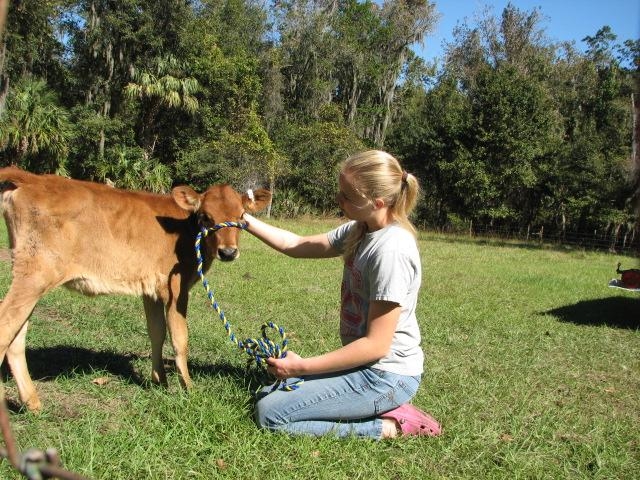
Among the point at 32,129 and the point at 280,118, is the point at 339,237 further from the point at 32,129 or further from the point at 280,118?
the point at 280,118

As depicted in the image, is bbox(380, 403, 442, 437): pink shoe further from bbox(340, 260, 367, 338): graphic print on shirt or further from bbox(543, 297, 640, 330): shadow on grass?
bbox(543, 297, 640, 330): shadow on grass

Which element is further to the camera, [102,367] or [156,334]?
[102,367]

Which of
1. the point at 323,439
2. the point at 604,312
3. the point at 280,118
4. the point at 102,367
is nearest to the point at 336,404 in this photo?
the point at 323,439

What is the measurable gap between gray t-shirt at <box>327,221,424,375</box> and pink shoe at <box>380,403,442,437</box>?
285 mm

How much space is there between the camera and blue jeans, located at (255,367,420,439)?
4023mm

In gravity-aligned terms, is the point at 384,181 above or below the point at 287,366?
above

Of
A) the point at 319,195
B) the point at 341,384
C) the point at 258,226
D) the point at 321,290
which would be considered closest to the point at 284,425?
the point at 341,384

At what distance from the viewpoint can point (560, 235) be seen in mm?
31953

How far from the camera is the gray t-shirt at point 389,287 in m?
3.85

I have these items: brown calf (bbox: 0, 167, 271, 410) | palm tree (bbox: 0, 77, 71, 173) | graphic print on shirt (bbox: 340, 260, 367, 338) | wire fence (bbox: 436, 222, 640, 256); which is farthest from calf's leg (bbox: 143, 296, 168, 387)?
wire fence (bbox: 436, 222, 640, 256)

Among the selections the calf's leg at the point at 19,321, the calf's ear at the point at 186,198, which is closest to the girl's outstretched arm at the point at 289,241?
the calf's ear at the point at 186,198

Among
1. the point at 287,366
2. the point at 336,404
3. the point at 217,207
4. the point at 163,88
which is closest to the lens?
the point at 287,366

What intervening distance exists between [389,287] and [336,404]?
0.89 m

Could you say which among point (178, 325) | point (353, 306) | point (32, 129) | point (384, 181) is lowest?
point (178, 325)
